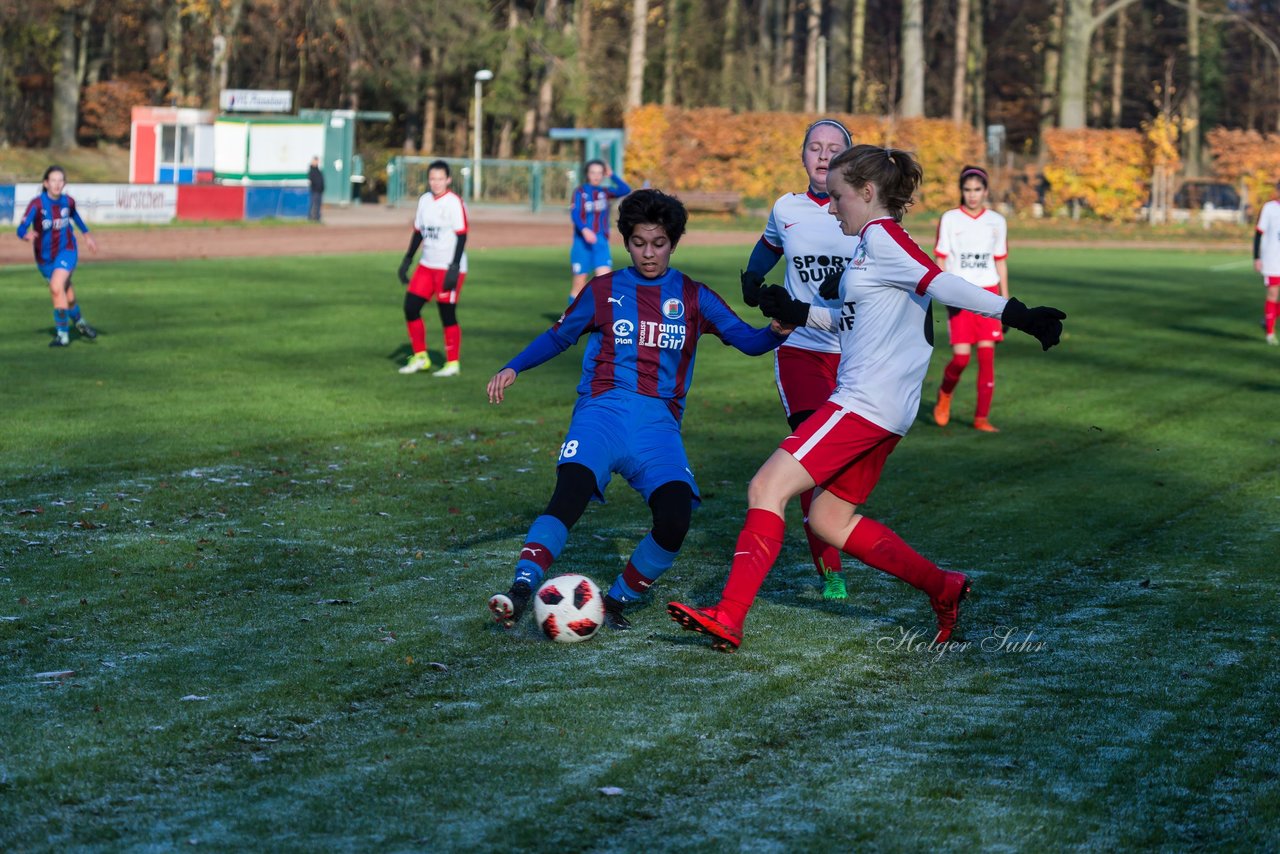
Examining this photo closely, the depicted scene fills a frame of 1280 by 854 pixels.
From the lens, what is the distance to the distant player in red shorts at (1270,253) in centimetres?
2033

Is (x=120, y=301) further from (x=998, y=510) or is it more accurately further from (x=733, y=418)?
(x=998, y=510)

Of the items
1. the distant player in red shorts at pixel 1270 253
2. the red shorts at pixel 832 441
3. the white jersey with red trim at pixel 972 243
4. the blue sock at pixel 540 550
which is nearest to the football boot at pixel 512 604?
the blue sock at pixel 540 550

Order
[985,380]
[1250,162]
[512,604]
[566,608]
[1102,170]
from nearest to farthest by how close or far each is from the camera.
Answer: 1. [512,604]
2. [566,608]
3. [985,380]
4. [1102,170]
5. [1250,162]

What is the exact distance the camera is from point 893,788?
16.0 feet

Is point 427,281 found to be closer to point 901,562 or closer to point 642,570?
point 642,570

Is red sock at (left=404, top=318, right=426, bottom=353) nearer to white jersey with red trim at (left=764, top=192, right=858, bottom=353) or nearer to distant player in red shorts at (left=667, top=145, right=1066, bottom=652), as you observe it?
white jersey with red trim at (left=764, top=192, right=858, bottom=353)

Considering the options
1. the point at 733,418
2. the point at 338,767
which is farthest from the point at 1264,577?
the point at 733,418

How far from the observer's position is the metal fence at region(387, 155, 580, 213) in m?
55.0

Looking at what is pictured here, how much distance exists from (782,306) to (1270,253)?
15.9m

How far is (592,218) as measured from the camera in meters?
21.3

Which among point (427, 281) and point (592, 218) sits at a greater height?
point (592, 218)

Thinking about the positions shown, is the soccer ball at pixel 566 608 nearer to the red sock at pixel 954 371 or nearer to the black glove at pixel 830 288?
the black glove at pixel 830 288

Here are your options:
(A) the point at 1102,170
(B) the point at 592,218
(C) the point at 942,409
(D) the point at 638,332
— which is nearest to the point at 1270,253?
(C) the point at 942,409

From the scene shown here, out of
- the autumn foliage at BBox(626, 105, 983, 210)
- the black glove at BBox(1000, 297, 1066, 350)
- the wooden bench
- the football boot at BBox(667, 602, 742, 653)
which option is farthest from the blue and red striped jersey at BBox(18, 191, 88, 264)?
the autumn foliage at BBox(626, 105, 983, 210)
